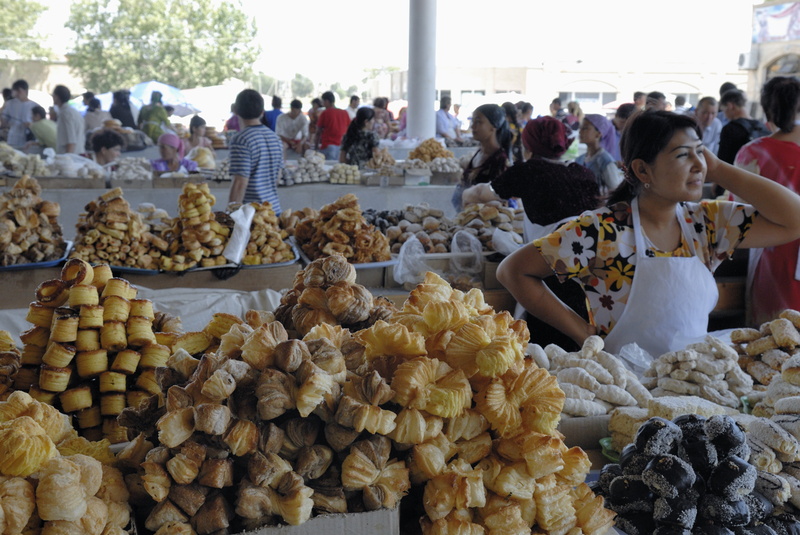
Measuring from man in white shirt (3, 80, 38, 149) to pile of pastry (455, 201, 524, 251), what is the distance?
8.34 m

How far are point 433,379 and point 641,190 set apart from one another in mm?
1658

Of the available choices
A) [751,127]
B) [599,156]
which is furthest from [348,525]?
[751,127]

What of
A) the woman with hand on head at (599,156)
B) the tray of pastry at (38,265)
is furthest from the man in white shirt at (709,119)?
the tray of pastry at (38,265)

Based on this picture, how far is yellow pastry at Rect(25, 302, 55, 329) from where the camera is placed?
5.26 ft

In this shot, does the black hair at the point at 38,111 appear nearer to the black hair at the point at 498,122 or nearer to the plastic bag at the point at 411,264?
the black hair at the point at 498,122

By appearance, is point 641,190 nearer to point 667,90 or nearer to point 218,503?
point 218,503

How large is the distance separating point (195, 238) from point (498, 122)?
2.34 m

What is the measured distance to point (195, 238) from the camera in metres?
3.45

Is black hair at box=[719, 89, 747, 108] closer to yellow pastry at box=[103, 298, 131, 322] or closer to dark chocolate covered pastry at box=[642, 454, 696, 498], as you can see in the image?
dark chocolate covered pastry at box=[642, 454, 696, 498]

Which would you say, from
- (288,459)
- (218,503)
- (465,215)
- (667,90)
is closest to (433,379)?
(288,459)

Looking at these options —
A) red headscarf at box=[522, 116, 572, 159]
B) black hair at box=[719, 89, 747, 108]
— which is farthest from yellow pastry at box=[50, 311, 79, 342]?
black hair at box=[719, 89, 747, 108]

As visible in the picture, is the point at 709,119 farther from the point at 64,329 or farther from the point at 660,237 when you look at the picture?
the point at 64,329

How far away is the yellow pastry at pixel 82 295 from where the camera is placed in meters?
1.55

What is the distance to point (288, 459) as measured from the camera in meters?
0.99
